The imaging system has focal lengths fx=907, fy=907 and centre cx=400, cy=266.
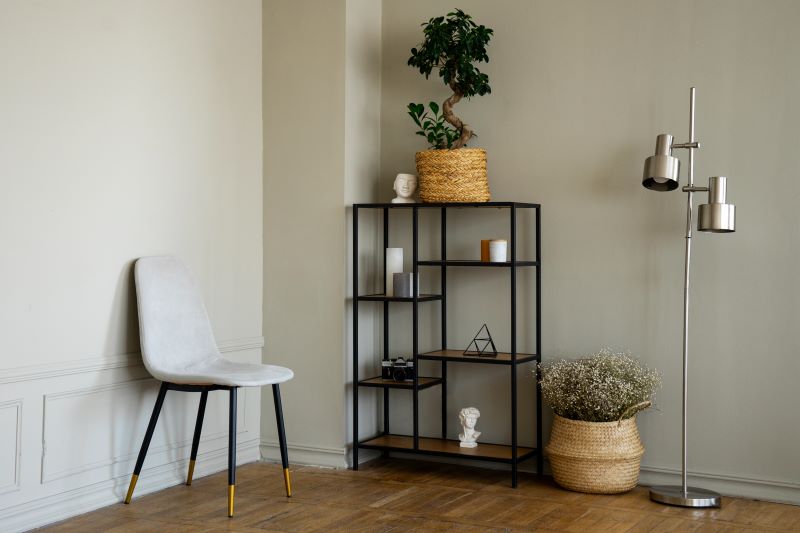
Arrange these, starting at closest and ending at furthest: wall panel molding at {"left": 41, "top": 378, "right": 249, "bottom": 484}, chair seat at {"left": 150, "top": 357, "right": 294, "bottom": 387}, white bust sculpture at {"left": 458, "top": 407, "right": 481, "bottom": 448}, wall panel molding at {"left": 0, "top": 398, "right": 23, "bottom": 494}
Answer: wall panel molding at {"left": 0, "top": 398, "right": 23, "bottom": 494}, wall panel molding at {"left": 41, "top": 378, "right": 249, "bottom": 484}, chair seat at {"left": 150, "top": 357, "right": 294, "bottom": 387}, white bust sculpture at {"left": 458, "top": 407, "right": 481, "bottom": 448}

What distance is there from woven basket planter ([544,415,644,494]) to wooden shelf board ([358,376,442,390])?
760 mm

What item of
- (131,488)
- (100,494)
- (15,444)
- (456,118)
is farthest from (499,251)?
(15,444)

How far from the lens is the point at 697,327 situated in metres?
4.19

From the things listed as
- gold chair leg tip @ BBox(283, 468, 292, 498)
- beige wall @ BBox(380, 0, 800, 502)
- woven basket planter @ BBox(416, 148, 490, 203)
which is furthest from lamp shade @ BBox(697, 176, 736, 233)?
gold chair leg tip @ BBox(283, 468, 292, 498)

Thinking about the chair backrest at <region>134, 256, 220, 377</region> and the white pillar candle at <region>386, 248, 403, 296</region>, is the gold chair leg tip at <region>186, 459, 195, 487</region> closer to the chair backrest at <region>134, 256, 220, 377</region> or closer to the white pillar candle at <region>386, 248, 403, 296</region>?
the chair backrest at <region>134, 256, 220, 377</region>

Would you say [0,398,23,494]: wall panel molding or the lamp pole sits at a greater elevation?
the lamp pole

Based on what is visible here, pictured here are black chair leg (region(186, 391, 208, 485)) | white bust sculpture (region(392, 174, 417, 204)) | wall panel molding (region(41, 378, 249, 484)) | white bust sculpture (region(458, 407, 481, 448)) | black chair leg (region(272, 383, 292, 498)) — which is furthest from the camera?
white bust sculpture (region(392, 174, 417, 204))

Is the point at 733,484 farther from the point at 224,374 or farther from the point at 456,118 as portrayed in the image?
the point at 224,374

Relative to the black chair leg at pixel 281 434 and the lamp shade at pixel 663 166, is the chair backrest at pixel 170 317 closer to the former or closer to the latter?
the black chair leg at pixel 281 434

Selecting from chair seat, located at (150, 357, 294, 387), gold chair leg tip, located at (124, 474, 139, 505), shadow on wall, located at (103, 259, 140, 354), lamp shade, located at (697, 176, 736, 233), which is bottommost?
gold chair leg tip, located at (124, 474, 139, 505)

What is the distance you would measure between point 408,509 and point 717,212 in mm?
1813

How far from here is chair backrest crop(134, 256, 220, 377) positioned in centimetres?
387

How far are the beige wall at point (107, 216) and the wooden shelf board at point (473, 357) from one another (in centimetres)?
97

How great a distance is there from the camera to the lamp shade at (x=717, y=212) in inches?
150
